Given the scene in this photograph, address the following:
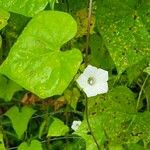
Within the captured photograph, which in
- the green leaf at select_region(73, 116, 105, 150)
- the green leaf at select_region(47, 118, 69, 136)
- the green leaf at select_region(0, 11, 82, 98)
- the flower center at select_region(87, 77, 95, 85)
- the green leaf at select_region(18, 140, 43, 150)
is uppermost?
the green leaf at select_region(0, 11, 82, 98)

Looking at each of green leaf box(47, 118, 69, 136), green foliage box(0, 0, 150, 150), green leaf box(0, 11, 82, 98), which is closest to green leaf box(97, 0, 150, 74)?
green foliage box(0, 0, 150, 150)

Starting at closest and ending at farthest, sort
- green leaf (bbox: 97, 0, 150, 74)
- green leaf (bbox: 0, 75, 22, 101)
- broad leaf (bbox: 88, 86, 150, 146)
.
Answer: green leaf (bbox: 97, 0, 150, 74), broad leaf (bbox: 88, 86, 150, 146), green leaf (bbox: 0, 75, 22, 101)

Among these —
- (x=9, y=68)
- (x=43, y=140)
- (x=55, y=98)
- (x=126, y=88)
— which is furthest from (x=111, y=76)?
(x=9, y=68)

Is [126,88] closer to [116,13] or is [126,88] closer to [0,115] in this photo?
[116,13]

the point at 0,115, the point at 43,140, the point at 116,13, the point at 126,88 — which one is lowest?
the point at 43,140

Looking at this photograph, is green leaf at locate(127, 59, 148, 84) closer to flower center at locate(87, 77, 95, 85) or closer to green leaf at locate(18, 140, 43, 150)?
flower center at locate(87, 77, 95, 85)

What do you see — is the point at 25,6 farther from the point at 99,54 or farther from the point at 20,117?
the point at 20,117

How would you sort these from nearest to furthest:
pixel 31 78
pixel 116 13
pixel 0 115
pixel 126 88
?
pixel 31 78, pixel 116 13, pixel 126 88, pixel 0 115

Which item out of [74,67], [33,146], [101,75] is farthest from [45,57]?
[33,146]
